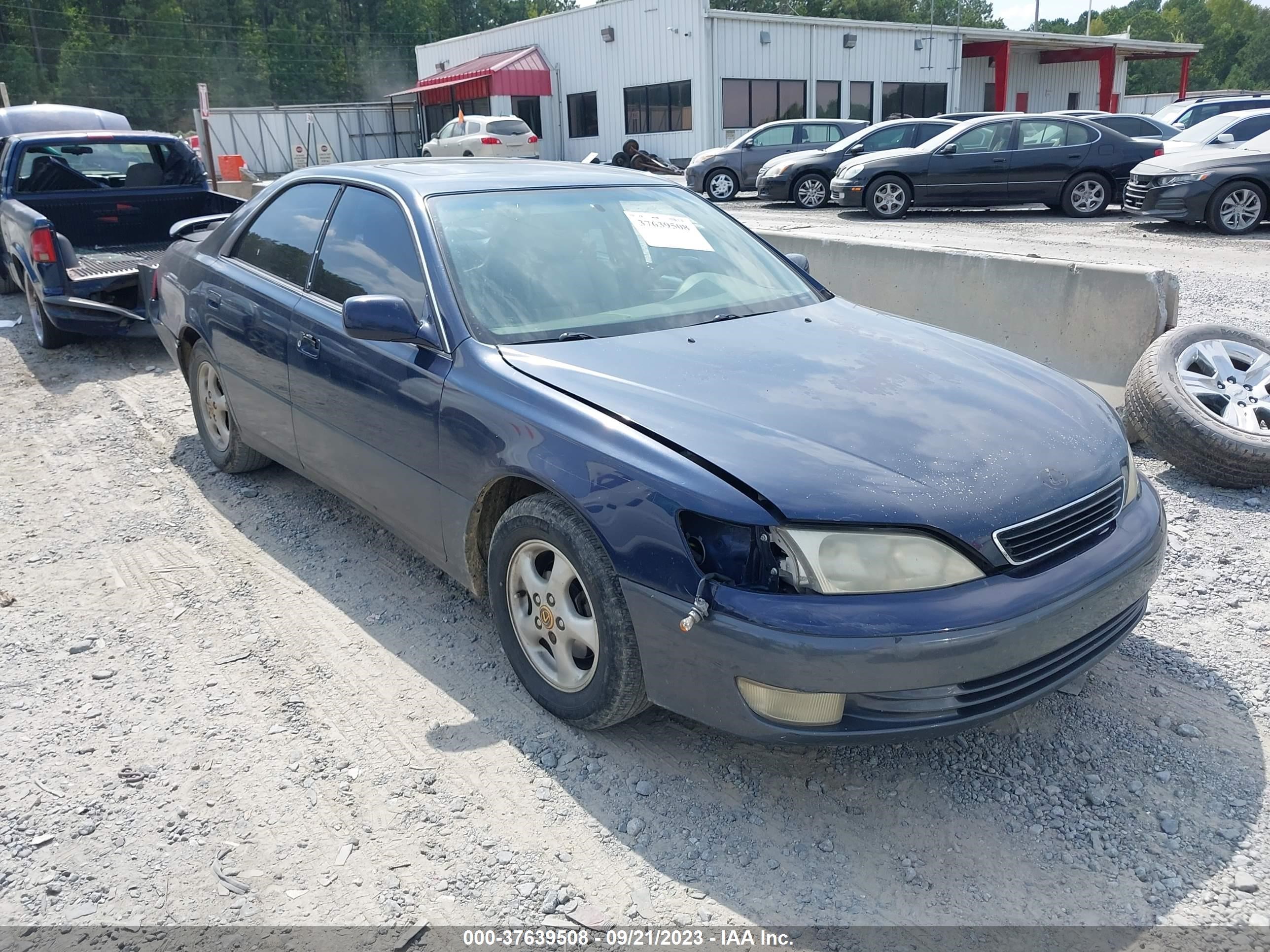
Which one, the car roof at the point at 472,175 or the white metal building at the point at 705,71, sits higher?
the white metal building at the point at 705,71

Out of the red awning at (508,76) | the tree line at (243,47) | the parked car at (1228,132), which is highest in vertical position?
the tree line at (243,47)

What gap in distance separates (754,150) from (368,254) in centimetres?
1780

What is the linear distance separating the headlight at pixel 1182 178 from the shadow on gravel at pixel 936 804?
36.9 ft

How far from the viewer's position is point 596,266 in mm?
3693

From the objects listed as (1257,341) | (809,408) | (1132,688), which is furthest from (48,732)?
(1257,341)

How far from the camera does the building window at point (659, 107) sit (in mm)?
28688

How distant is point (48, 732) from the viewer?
3.20 meters

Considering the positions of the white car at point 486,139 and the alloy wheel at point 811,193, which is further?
the white car at point 486,139

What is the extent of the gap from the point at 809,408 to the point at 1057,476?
0.70 m

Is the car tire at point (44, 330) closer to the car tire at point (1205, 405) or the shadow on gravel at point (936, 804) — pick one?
the shadow on gravel at point (936, 804)

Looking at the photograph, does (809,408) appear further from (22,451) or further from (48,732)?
(22,451)

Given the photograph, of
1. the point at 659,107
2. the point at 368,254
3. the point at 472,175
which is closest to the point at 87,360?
the point at 368,254

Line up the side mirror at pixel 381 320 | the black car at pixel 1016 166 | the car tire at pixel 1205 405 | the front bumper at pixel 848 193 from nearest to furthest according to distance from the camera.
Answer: the side mirror at pixel 381 320, the car tire at pixel 1205 405, the black car at pixel 1016 166, the front bumper at pixel 848 193

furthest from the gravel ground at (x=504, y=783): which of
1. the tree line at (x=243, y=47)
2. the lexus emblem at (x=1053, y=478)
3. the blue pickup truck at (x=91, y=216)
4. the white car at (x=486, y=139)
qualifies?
the tree line at (x=243, y=47)
